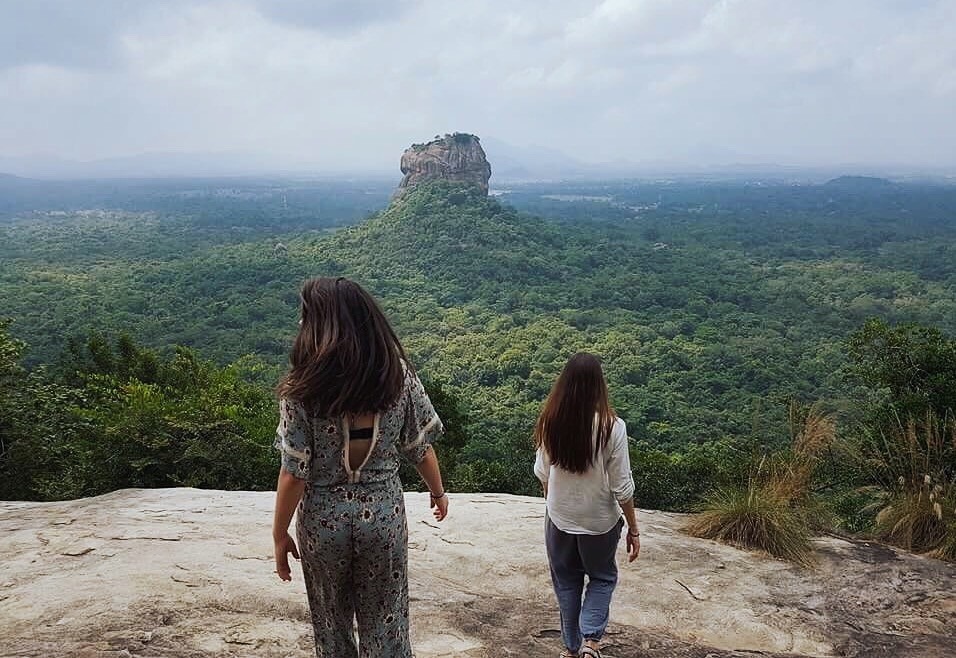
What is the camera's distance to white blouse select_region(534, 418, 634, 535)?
8.23 ft

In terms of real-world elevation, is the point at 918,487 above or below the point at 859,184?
below

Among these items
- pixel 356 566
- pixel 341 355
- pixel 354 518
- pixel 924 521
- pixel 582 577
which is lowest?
pixel 924 521

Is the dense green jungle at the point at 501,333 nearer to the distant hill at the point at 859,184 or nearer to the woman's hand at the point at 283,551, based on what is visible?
the woman's hand at the point at 283,551

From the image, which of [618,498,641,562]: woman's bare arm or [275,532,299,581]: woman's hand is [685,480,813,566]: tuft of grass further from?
[275,532,299,581]: woman's hand

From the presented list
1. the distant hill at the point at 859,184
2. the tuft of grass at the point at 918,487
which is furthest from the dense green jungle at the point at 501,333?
the distant hill at the point at 859,184

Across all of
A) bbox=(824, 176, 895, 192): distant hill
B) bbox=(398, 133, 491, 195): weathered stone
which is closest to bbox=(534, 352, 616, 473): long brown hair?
bbox=(398, 133, 491, 195): weathered stone

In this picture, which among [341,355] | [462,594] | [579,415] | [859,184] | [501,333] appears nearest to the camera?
[341,355]

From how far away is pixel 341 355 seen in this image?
1.90m

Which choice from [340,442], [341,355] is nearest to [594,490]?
[340,442]

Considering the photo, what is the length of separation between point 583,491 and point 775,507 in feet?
7.45

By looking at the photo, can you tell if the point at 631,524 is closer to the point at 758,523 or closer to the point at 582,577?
the point at 582,577

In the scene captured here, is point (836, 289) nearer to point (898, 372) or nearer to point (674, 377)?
point (674, 377)

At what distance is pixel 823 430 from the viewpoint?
16.3 ft

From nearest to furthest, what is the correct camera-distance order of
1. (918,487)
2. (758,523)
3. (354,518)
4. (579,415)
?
(354,518)
(579,415)
(758,523)
(918,487)
